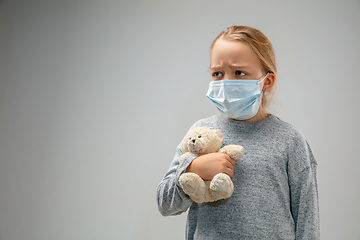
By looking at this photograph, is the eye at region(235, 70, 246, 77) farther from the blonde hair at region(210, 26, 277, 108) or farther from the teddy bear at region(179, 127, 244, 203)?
the teddy bear at region(179, 127, 244, 203)

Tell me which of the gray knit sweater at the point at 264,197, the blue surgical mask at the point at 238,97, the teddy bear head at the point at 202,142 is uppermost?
the blue surgical mask at the point at 238,97

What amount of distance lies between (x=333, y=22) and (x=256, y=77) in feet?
Answer: 2.88

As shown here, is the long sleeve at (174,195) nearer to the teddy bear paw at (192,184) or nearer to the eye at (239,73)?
the teddy bear paw at (192,184)

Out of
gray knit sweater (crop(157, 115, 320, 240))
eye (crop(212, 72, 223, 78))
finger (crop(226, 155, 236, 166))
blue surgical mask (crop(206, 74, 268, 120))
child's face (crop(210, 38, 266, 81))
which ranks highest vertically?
child's face (crop(210, 38, 266, 81))

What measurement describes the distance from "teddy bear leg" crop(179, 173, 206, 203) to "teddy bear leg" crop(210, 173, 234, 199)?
0.08ft

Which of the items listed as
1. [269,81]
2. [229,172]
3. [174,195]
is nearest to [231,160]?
[229,172]

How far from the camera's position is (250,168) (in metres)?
0.84

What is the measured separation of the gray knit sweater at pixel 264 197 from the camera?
80 cm

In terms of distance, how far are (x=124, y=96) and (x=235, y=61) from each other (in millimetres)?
905

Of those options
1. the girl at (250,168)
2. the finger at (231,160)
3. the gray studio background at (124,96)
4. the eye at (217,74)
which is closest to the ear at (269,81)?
the girl at (250,168)

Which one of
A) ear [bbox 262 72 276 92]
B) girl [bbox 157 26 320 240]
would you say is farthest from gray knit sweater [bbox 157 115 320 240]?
ear [bbox 262 72 276 92]

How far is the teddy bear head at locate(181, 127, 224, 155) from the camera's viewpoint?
0.80 m

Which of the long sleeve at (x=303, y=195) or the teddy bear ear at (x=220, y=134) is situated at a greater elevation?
the teddy bear ear at (x=220, y=134)

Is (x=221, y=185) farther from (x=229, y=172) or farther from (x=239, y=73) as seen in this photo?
(x=239, y=73)
